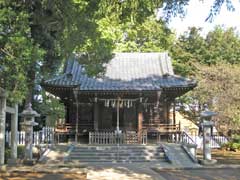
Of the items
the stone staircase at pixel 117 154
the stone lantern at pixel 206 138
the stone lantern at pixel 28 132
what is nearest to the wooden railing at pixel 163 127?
the stone staircase at pixel 117 154

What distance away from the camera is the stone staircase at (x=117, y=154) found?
19141mm

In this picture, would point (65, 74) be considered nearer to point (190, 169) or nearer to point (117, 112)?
point (117, 112)

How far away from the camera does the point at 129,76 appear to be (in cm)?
2633

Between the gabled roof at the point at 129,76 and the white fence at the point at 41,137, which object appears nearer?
the gabled roof at the point at 129,76

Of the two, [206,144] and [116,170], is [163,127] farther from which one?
[116,170]

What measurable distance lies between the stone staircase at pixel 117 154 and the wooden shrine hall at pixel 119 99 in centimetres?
288

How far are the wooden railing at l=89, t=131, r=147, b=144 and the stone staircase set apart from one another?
2309 mm

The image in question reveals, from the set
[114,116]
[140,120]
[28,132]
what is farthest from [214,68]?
[28,132]

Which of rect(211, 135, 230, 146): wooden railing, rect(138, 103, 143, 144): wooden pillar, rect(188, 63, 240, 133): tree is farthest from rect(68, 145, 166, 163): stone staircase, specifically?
rect(211, 135, 230, 146): wooden railing

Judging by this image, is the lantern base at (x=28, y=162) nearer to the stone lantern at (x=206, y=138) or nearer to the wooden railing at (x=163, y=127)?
the stone lantern at (x=206, y=138)

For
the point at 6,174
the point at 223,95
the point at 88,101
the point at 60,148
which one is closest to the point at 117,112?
the point at 88,101

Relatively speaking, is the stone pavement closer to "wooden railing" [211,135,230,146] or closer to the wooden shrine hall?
the wooden shrine hall

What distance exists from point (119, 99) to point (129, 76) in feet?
7.35

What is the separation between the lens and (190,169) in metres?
16.2
